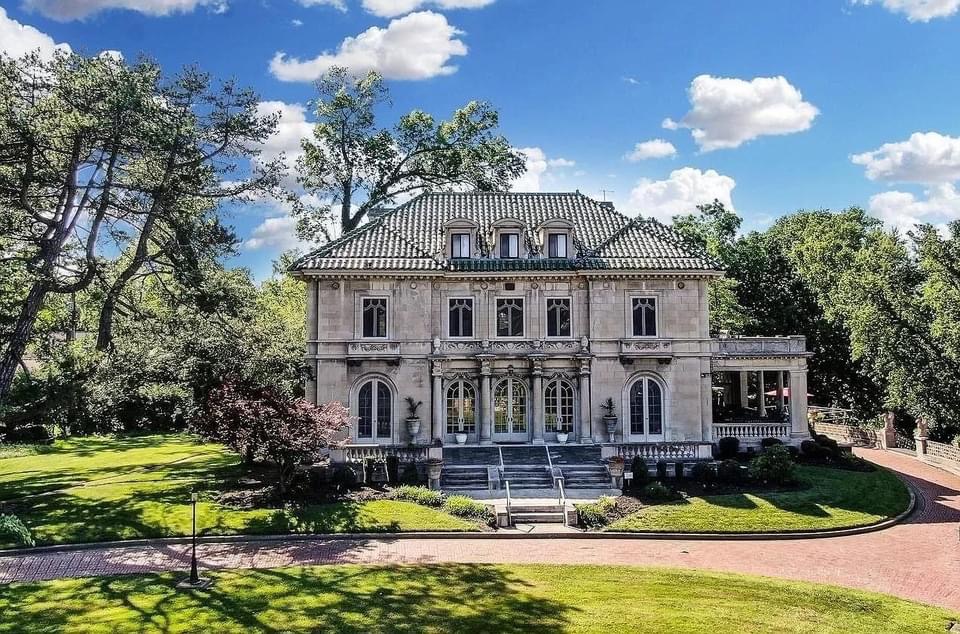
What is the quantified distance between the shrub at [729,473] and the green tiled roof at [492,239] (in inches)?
347

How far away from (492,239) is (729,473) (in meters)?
14.7

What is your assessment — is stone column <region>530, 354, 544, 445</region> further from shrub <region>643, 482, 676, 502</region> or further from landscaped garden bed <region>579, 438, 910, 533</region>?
shrub <region>643, 482, 676, 502</region>

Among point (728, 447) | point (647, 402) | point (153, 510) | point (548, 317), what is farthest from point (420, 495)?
point (728, 447)

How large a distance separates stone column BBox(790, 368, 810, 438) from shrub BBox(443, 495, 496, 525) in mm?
16585

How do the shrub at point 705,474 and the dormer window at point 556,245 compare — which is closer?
the shrub at point 705,474

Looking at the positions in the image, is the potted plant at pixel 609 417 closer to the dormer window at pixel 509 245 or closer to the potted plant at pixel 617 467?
the potted plant at pixel 617 467

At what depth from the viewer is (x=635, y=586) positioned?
16781mm

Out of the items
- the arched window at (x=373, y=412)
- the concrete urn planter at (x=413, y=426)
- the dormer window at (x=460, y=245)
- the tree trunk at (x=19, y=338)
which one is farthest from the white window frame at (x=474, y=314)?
the tree trunk at (x=19, y=338)

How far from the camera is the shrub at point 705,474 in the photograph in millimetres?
26625

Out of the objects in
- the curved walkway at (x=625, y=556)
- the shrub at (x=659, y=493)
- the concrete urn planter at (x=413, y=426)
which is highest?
the concrete urn planter at (x=413, y=426)

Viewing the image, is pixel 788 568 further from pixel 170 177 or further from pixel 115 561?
pixel 170 177

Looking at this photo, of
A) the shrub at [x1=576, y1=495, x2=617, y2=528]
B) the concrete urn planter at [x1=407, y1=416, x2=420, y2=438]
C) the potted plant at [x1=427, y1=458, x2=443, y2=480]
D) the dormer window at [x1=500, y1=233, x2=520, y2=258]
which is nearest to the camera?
the shrub at [x1=576, y1=495, x2=617, y2=528]

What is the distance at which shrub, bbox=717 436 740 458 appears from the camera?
3055 centimetres

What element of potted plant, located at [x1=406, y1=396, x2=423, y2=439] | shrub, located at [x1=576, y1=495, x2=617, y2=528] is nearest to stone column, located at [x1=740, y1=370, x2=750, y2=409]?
shrub, located at [x1=576, y1=495, x2=617, y2=528]
